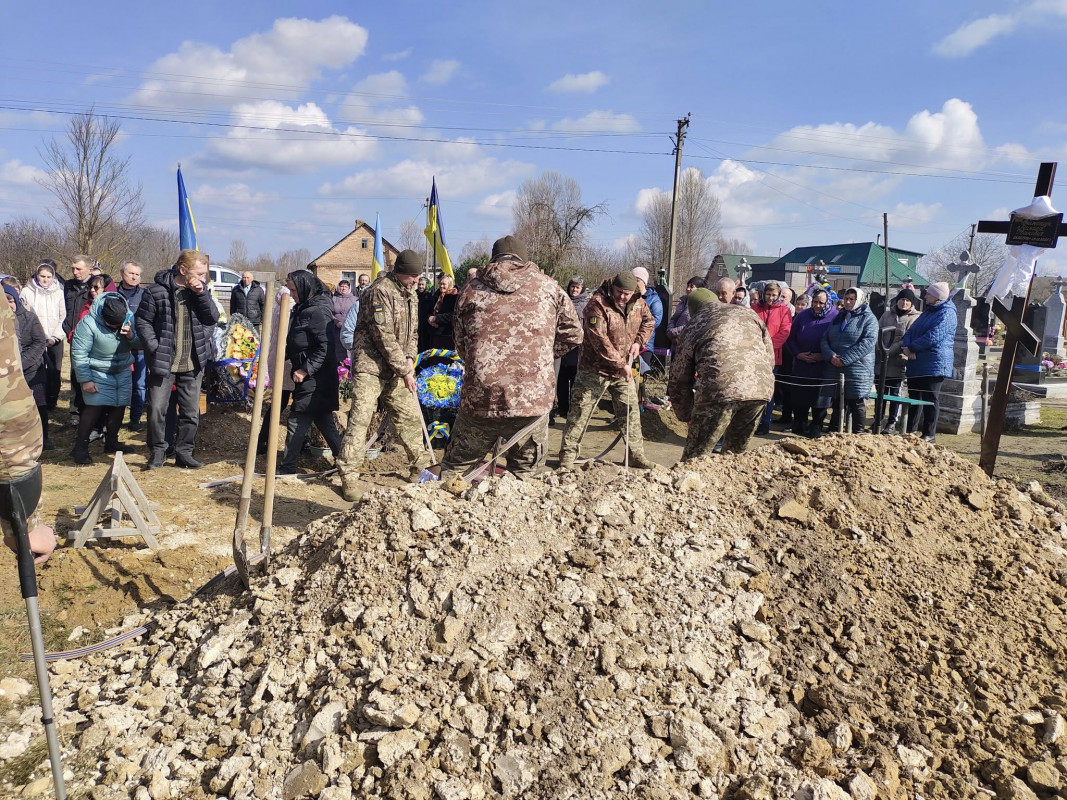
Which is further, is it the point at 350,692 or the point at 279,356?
the point at 279,356

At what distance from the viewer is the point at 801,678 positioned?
274cm

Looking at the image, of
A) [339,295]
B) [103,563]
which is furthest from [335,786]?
[339,295]

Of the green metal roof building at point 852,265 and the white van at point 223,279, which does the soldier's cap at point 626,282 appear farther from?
the green metal roof building at point 852,265

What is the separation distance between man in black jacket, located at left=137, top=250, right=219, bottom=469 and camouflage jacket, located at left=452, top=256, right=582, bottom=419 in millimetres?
3020

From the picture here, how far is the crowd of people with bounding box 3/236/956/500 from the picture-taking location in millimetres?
4336

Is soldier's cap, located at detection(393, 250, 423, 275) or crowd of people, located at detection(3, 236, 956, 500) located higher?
soldier's cap, located at detection(393, 250, 423, 275)

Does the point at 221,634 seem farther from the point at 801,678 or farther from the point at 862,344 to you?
the point at 862,344

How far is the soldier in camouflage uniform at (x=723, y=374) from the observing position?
5.10 m

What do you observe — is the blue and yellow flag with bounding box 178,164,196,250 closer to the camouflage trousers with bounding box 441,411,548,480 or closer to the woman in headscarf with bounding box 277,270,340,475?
the woman in headscarf with bounding box 277,270,340,475

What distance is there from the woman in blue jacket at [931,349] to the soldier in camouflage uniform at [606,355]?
362 centimetres

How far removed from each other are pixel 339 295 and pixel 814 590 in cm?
870

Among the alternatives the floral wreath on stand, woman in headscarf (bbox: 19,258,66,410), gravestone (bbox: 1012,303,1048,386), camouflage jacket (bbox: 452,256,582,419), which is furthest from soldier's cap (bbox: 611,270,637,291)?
gravestone (bbox: 1012,303,1048,386)

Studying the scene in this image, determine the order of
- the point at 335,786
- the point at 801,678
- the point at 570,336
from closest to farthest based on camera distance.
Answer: the point at 335,786 < the point at 801,678 < the point at 570,336

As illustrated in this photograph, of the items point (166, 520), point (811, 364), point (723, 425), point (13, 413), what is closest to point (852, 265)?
point (811, 364)
